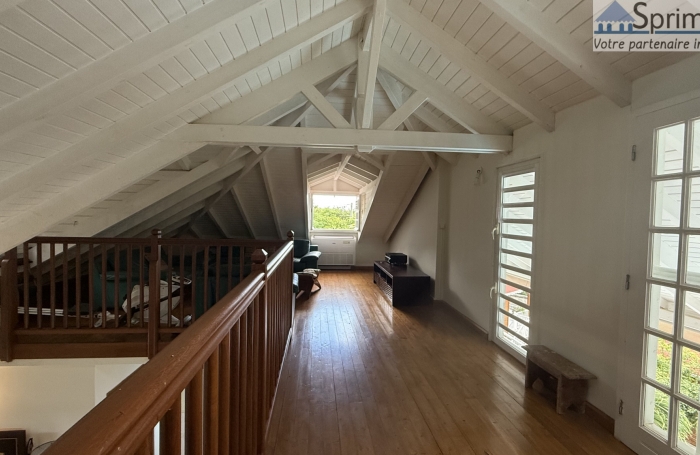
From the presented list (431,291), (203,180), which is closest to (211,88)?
(203,180)

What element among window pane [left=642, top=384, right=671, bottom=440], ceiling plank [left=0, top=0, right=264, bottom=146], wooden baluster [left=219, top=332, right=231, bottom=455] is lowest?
window pane [left=642, top=384, right=671, bottom=440]

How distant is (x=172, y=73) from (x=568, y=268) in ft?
10.1

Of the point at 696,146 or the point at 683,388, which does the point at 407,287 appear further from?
the point at 696,146

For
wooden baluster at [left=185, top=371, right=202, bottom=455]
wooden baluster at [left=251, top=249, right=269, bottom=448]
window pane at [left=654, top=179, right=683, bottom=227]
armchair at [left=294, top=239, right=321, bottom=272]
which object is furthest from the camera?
armchair at [left=294, top=239, right=321, bottom=272]

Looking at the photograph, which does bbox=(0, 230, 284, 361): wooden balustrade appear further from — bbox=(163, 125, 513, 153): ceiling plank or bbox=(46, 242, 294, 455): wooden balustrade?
bbox=(46, 242, 294, 455): wooden balustrade

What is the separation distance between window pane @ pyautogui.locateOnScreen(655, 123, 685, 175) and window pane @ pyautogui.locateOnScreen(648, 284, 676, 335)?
648mm

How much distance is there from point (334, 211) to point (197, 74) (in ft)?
21.5

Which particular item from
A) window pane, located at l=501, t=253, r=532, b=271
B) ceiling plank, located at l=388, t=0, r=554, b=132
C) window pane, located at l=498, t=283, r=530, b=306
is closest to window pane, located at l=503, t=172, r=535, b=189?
ceiling plank, located at l=388, t=0, r=554, b=132

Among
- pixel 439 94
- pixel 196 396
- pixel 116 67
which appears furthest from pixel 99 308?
pixel 439 94

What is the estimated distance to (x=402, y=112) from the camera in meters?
3.12

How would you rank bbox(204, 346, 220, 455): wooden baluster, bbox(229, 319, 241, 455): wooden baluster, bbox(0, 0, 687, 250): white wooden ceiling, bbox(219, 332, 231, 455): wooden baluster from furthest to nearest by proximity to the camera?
bbox(0, 0, 687, 250): white wooden ceiling
bbox(229, 319, 241, 455): wooden baluster
bbox(219, 332, 231, 455): wooden baluster
bbox(204, 346, 220, 455): wooden baluster

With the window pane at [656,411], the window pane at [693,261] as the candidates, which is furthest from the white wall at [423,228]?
the window pane at [693,261]

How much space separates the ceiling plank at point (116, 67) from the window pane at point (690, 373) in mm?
2844

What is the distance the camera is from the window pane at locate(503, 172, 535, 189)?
10.3ft
